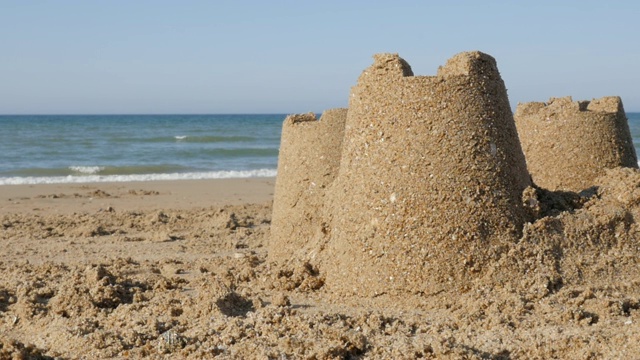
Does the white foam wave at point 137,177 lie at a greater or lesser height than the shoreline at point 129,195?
lesser

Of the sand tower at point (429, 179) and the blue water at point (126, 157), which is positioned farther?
the blue water at point (126, 157)

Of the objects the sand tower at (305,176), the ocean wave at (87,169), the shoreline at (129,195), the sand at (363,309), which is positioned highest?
the sand tower at (305,176)

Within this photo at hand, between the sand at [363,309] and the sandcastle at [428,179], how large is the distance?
141 mm

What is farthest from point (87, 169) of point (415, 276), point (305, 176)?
point (415, 276)

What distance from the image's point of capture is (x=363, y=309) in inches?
195

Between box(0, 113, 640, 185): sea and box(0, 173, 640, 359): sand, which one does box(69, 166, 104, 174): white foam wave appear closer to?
box(0, 113, 640, 185): sea

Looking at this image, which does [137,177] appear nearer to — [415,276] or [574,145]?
[574,145]

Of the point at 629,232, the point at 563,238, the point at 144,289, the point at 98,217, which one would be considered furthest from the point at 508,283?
the point at 98,217

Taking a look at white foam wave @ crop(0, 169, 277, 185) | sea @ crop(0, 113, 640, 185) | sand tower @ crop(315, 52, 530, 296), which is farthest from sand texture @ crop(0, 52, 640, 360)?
sea @ crop(0, 113, 640, 185)

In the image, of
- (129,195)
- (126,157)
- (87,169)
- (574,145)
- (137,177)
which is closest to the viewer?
(574,145)

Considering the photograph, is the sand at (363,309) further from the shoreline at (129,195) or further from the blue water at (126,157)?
the blue water at (126,157)

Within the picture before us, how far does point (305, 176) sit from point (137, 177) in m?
14.5

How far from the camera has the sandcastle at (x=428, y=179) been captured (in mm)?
4898

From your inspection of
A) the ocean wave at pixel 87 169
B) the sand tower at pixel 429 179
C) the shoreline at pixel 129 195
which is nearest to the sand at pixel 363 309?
the sand tower at pixel 429 179
